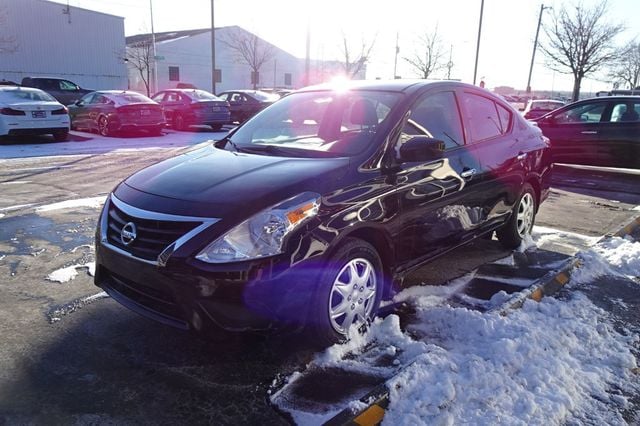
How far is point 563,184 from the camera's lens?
9.58 metres

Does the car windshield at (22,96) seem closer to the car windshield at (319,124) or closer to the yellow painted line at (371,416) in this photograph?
the car windshield at (319,124)

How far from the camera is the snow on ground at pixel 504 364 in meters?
2.53

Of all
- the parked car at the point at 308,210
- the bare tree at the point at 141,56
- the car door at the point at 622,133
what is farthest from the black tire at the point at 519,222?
the bare tree at the point at 141,56

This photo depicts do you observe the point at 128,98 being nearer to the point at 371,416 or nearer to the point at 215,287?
the point at 215,287

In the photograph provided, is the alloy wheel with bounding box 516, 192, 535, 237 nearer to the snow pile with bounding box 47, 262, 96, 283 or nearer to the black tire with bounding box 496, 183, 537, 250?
the black tire with bounding box 496, 183, 537, 250

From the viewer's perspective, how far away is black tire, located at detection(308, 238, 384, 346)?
9.51 ft

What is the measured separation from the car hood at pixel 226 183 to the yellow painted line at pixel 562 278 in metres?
2.33

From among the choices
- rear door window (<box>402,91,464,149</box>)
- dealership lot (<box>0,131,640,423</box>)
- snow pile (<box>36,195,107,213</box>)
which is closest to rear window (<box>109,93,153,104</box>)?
snow pile (<box>36,195,107,213</box>)

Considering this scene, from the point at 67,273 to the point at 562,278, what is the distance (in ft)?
13.8

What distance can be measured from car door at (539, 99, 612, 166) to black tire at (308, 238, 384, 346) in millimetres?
8145

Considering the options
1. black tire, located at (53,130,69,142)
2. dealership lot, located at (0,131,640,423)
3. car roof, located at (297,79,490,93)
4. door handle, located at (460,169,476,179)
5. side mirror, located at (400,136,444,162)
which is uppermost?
car roof, located at (297,79,490,93)

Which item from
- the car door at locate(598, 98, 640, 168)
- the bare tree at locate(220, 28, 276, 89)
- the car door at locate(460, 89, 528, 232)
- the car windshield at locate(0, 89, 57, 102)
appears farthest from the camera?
the bare tree at locate(220, 28, 276, 89)

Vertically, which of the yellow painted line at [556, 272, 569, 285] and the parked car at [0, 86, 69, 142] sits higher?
the parked car at [0, 86, 69, 142]

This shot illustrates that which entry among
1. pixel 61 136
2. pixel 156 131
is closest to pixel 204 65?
pixel 156 131
